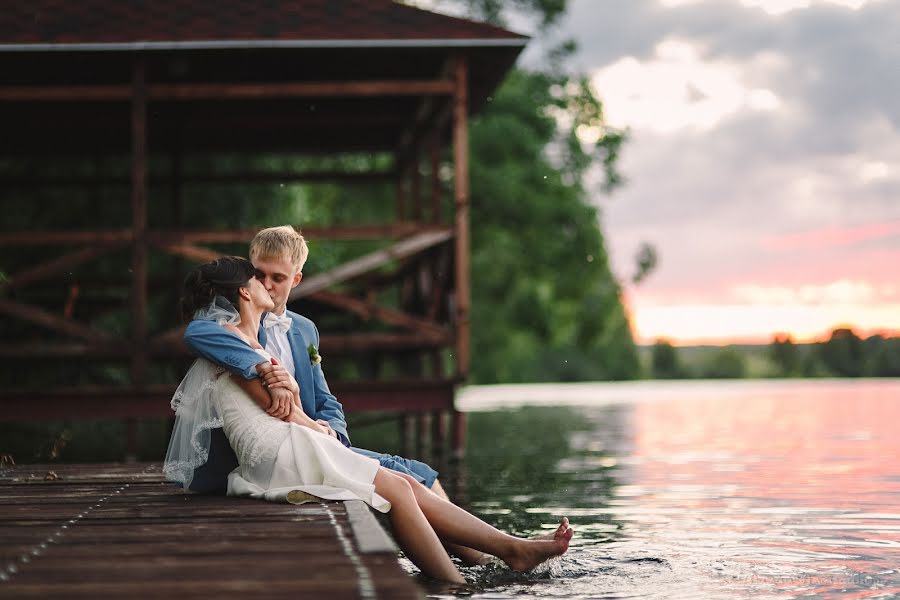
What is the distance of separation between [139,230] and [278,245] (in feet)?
22.7

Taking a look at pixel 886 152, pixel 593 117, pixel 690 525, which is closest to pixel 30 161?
pixel 593 117

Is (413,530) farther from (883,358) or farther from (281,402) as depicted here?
(883,358)

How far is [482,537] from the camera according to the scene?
19.3 ft

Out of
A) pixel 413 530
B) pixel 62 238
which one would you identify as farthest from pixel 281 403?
pixel 62 238

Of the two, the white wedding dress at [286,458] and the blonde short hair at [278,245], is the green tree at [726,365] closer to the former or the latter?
the blonde short hair at [278,245]

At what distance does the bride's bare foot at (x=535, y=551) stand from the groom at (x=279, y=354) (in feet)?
1.70

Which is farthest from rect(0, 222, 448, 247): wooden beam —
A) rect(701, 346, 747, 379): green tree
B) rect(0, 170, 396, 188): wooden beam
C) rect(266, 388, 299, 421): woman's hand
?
rect(701, 346, 747, 379): green tree

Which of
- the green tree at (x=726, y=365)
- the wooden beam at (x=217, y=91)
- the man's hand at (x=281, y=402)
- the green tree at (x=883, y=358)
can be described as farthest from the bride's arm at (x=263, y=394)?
the green tree at (x=726, y=365)

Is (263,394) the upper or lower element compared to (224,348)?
lower

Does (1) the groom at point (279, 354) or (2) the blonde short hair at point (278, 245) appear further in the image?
(2) the blonde short hair at point (278, 245)

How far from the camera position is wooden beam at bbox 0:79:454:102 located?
1263 cm

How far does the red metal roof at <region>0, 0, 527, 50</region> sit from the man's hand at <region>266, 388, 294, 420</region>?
7429 mm

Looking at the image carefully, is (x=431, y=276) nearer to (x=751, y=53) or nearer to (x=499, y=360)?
(x=751, y=53)

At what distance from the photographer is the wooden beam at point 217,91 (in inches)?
497
